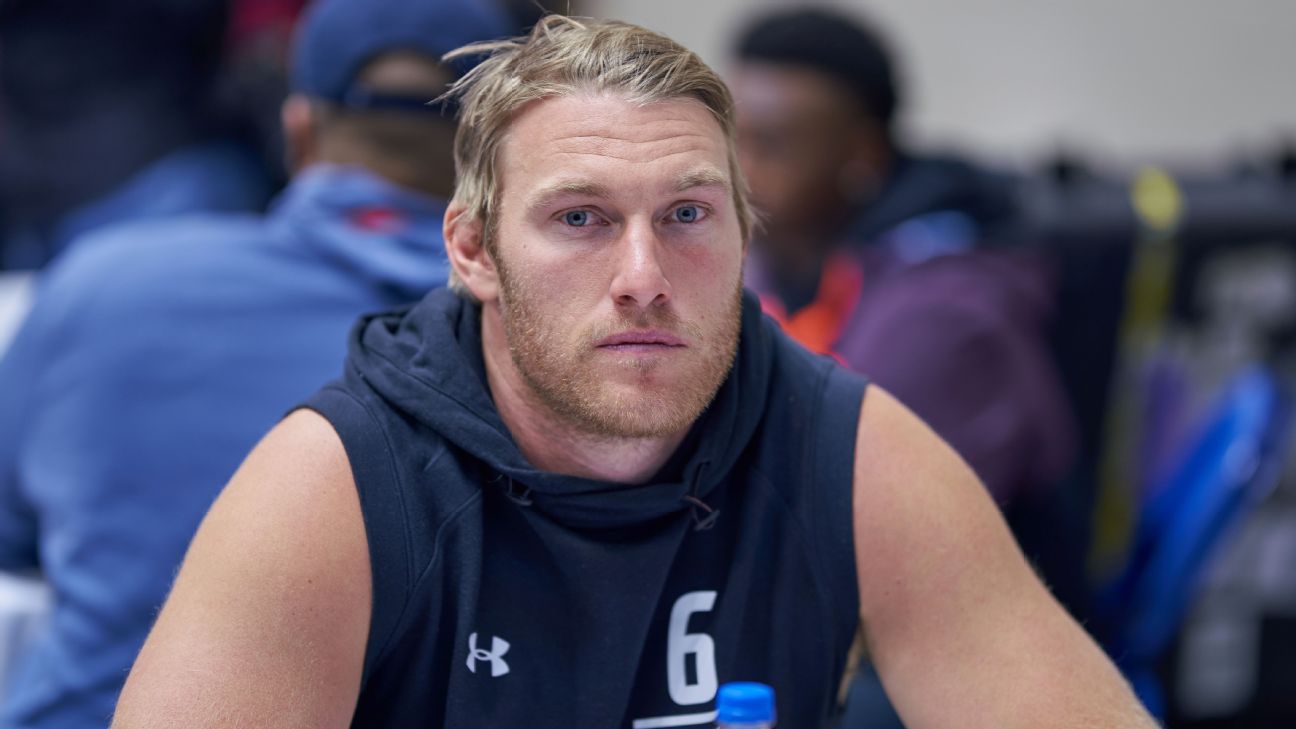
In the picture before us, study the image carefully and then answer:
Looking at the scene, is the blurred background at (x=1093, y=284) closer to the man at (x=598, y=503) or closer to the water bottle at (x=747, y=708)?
the man at (x=598, y=503)

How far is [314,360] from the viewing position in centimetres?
222

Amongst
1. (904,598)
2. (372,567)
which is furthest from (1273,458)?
(372,567)

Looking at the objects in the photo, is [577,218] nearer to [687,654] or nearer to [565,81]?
[565,81]

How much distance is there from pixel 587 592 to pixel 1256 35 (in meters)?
4.37

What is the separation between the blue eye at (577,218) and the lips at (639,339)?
4.9 inches

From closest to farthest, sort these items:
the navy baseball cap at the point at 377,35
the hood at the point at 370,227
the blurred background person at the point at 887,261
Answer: the hood at the point at 370,227 → the navy baseball cap at the point at 377,35 → the blurred background person at the point at 887,261

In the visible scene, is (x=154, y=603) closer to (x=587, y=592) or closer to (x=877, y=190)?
(x=587, y=592)

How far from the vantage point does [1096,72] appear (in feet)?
17.7

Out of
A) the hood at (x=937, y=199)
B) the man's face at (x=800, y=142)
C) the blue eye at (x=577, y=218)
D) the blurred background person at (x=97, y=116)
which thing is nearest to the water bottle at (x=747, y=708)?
the blue eye at (x=577, y=218)

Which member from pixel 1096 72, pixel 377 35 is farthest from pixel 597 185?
pixel 1096 72

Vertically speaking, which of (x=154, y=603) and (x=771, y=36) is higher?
(x=771, y=36)

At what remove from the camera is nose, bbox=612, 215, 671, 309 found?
5.20 ft

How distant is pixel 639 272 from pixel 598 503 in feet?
0.85

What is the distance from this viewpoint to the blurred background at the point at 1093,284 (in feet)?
9.68
